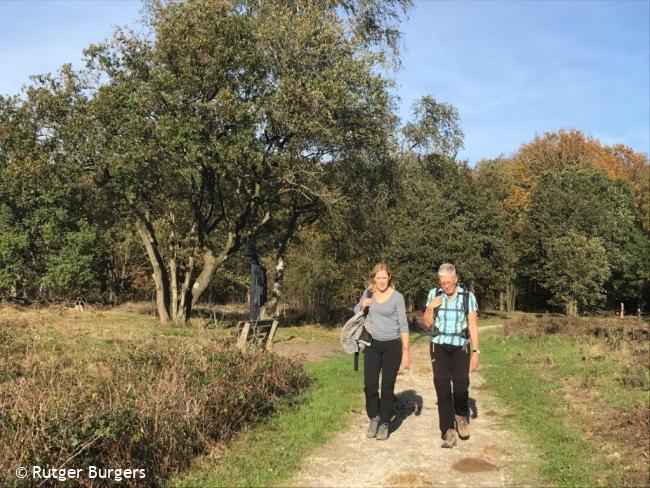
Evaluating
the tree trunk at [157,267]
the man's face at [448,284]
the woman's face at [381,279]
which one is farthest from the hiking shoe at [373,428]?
the tree trunk at [157,267]

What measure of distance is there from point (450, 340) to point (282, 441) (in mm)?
2226

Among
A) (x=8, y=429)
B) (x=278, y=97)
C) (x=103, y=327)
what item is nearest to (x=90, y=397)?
(x=8, y=429)

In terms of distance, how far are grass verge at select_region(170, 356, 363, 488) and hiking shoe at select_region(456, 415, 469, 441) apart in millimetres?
1455

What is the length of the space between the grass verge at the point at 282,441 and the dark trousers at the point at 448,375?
138 centimetres

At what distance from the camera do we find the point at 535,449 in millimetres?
6223

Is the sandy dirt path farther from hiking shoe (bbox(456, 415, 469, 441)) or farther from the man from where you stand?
the man

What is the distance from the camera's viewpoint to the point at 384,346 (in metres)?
6.59

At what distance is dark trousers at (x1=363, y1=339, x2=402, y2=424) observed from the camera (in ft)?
21.6

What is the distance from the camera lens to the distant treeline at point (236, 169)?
17250mm

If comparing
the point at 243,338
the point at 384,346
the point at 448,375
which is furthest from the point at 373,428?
the point at 243,338

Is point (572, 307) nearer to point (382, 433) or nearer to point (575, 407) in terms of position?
point (575, 407)

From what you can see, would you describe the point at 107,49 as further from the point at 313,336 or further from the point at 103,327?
the point at 313,336

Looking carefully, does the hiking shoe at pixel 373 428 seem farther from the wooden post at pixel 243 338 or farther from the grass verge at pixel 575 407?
the wooden post at pixel 243 338

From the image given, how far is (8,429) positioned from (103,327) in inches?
478
